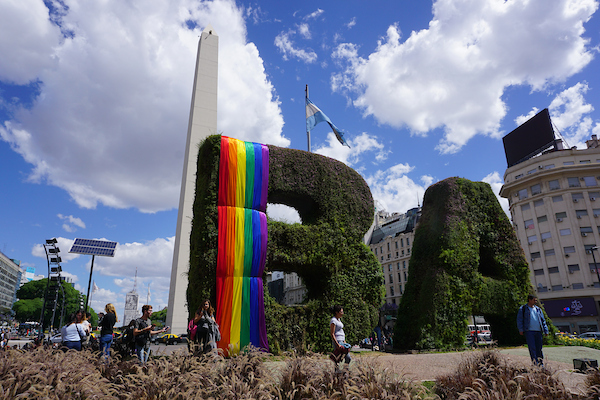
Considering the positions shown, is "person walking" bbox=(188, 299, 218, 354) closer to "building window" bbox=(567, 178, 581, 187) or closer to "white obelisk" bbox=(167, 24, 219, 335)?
"white obelisk" bbox=(167, 24, 219, 335)

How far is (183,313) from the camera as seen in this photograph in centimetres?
2875

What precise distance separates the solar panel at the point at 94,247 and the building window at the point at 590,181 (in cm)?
5316

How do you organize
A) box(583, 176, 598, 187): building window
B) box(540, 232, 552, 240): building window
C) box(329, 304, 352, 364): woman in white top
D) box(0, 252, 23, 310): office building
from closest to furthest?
1. box(329, 304, 352, 364): woman in white top
2. box(583, 176, 598, 187): building window
3. box(540, 232, 552, 240): building window
4. box(0, 252, 23, 310): office building

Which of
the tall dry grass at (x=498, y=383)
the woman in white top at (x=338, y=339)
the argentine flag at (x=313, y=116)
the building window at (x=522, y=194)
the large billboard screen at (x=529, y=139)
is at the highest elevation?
the large billboard screen at (x=529, y=139)

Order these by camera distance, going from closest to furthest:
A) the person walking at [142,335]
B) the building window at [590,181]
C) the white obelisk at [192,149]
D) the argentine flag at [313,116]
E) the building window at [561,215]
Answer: the person walking at [142,335] < the argentine flag at [313,116] < the white obelisk at [192,149] < the building window at [561,215] < the building window at [590,181]

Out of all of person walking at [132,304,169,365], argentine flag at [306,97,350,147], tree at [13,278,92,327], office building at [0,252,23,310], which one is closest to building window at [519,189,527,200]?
argentine flag at [306,97,350,147]

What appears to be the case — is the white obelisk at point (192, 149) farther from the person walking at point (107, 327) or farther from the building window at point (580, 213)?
the building window at point (580, 213)

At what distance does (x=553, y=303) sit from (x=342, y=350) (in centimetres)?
4753

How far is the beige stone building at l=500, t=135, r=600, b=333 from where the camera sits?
41062 mm

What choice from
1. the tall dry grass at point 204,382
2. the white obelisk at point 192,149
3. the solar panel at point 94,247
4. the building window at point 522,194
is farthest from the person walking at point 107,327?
the building window at point 522,194

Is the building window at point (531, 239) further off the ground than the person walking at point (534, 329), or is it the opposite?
the building window at point (531, 239)

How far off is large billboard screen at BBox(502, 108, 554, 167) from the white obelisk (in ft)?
134

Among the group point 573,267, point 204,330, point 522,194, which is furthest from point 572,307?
point 204,330

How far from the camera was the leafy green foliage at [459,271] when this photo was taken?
541 inches
